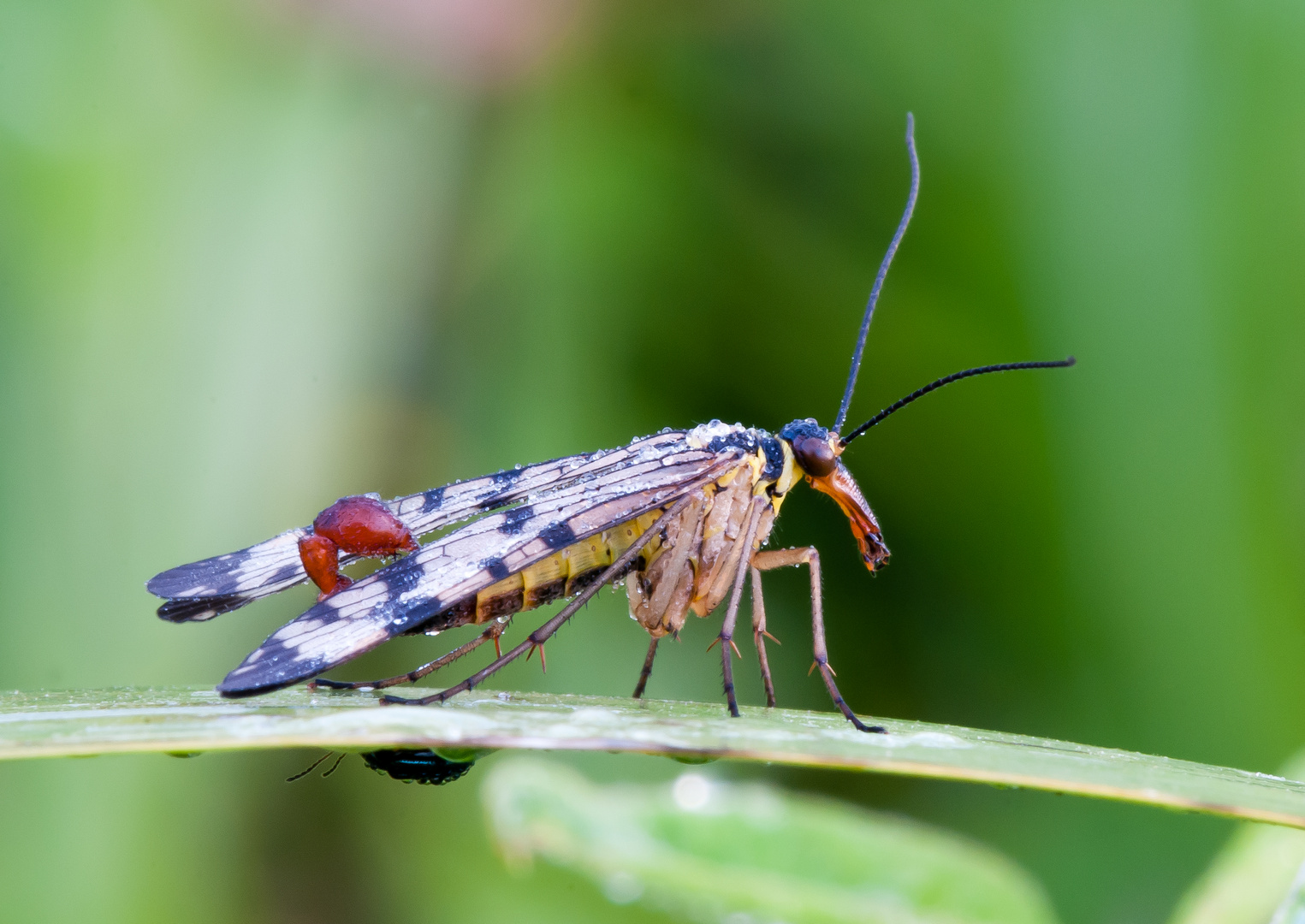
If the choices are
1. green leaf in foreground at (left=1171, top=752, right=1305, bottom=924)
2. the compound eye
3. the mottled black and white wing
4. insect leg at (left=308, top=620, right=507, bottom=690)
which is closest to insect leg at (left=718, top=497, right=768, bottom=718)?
the compound eye

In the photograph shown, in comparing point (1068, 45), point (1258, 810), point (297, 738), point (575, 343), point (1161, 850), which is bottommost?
point (1161, 850)

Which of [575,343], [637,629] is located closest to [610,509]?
[637,629]

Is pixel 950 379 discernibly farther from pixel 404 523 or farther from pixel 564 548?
pixel 404 523

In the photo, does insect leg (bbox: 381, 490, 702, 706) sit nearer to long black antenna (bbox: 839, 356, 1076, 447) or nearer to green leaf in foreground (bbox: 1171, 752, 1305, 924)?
long black antenna (bbox: 839, 356, 1076, 447)

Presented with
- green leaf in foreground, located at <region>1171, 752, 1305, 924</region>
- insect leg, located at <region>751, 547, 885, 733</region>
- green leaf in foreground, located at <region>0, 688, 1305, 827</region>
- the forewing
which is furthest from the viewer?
insect leg, located at <region>751, 547, 885, 733</region>

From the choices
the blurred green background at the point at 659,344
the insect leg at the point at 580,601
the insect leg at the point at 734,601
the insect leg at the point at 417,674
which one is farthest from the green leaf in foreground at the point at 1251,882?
the blurred green background at the point at 659,344

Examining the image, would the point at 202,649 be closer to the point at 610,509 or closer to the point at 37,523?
the point at 37,523
